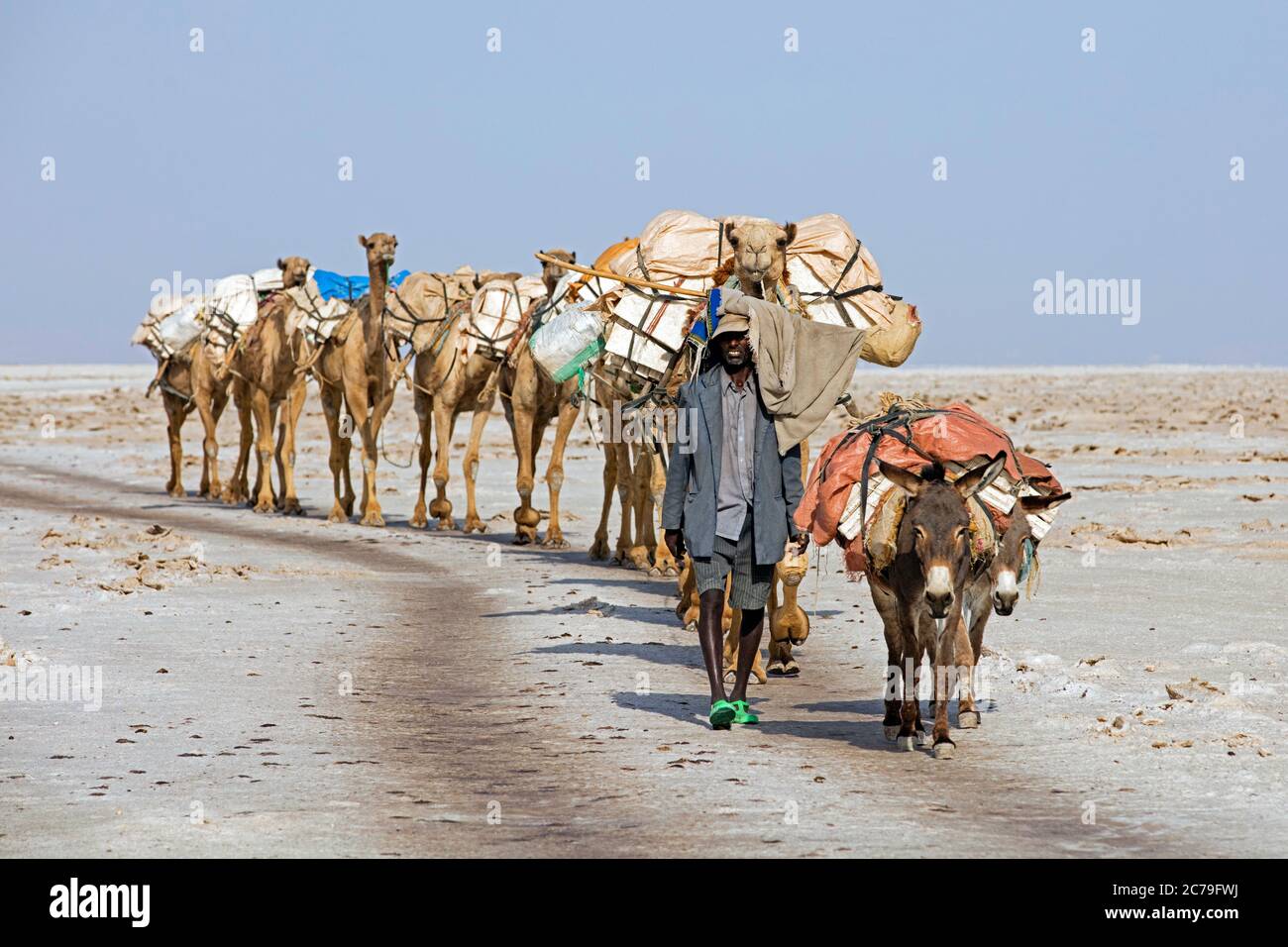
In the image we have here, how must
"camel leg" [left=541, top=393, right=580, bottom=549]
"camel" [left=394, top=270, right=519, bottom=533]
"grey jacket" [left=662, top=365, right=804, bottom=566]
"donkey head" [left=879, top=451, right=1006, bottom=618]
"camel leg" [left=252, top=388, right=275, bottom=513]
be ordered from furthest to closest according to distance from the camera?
1. "camel leg" [left=252, top=388, right=275, bottom=513]
2. "camel" [left=394, top=270, right=519, bottom=533]
3. "camel leg" [left=541, top=393, right=580, bottom=549]
4. "grey jacket" [left=662, top=365, right=804, bottom=566]
5. "donkey head" [left=879, top=451, right=1006, bottom=618]

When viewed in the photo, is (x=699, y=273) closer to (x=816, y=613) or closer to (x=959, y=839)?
(x=816, y=613)

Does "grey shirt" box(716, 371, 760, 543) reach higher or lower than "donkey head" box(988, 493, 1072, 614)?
higher

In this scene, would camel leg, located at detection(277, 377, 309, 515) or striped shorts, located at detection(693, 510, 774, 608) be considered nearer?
striped shorts, located at detection(693, 510, 774, 608)

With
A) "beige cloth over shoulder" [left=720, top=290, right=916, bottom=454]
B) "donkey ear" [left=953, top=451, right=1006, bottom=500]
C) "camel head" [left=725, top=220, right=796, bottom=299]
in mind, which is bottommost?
"donkey ear" [left=953, top=451, right=1006, bottom=500]

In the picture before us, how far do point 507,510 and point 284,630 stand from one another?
1336 cm

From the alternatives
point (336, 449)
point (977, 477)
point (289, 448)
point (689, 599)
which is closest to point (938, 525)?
point (977, 477)

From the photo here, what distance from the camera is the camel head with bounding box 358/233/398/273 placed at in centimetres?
2484

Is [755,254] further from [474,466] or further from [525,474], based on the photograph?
[474,466]

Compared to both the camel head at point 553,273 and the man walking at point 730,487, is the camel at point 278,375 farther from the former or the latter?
the man walking at point 730,487

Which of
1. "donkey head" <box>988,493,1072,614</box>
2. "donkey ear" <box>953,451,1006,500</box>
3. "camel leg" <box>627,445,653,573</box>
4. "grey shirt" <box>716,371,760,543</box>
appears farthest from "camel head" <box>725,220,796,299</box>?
"camel leg" <box>627,445,653,573</box>

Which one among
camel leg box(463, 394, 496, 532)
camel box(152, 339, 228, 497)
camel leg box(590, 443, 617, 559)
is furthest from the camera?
camel box(152, 339, 228, 497)

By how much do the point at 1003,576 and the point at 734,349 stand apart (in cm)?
193

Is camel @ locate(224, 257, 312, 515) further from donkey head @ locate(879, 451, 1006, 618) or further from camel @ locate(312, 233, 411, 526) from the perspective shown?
donkey head @ locate(879, 451, 1006, 618)

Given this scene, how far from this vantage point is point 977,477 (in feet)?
32.7
